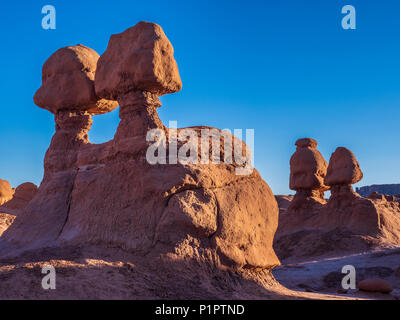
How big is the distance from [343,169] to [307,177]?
1992mm

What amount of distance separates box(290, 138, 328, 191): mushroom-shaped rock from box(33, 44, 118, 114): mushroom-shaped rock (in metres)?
12.6

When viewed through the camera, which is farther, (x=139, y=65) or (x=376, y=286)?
(x=376, y=286)

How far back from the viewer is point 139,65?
663 cm

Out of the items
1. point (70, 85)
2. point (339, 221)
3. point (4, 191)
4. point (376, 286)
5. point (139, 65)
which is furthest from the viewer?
point (4, 191)

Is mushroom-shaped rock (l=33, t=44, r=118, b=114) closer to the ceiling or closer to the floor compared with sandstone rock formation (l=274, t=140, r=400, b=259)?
closer to the ceiling

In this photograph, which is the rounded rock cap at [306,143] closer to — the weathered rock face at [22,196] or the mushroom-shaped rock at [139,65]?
the weathered rock face at [22,196]

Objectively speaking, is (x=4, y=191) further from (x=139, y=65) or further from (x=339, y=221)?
(x=139, y=65)

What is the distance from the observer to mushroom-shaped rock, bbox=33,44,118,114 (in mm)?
8141

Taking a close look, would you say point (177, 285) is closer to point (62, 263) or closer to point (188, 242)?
point (188, 242)

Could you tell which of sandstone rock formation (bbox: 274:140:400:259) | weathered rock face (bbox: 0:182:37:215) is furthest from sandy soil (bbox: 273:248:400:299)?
weathered rock face (bbox: 0:182:37:215)

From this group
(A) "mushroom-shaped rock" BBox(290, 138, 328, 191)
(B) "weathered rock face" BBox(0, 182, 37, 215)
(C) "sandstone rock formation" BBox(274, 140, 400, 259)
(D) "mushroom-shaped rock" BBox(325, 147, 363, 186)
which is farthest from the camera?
(B) "weathered rock face" BBox(0, 182, 37, 215)

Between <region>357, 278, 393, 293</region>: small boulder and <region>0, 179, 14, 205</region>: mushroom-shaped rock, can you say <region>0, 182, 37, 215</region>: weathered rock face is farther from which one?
<region>357, 278, 393, 293</region>: small boulder

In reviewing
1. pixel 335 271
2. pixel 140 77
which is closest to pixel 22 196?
pixel 335 271

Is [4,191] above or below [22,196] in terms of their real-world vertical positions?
above
